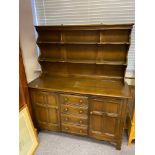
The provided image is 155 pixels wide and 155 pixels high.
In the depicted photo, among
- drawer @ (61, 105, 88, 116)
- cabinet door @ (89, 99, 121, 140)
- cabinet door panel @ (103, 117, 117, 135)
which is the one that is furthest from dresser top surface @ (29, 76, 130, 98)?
cabinet door panel @ (103, 117, 117, 135)

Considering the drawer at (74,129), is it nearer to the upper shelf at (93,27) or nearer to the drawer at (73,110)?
the drawer at (73,110)

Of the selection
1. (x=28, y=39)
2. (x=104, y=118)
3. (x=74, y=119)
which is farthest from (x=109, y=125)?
(x=28, y=39)

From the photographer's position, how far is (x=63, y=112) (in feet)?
6.06

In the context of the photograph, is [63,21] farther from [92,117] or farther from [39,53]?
[92,117]

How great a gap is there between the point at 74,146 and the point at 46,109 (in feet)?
2.06

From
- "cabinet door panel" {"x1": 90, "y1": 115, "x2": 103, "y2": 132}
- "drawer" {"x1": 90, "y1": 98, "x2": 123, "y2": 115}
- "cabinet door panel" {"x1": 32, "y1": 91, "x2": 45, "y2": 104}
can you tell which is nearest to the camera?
"drawer" {"x1": 90, "y1": 98, "x2": 123, "y2": 115}

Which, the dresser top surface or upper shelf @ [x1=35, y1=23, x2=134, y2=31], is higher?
upper shelf @ [x1=35, y1=23, x2=134, y2=31]

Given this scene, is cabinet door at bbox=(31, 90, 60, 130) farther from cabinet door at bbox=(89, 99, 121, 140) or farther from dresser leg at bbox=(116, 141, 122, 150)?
dresser leg at bbox=(116, 141, 122, 150)

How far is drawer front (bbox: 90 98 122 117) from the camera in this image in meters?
1.60

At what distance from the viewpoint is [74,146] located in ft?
6.23

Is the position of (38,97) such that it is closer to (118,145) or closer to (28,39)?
(28,39)

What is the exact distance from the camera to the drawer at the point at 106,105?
1602 millimetres

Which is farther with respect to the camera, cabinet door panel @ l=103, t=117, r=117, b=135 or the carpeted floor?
the carpeted floor
